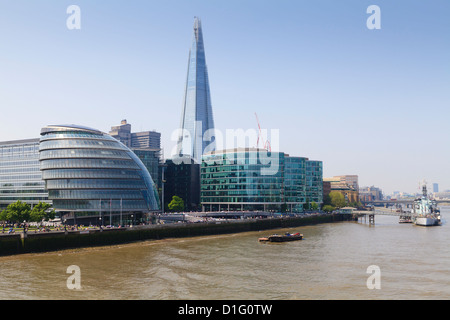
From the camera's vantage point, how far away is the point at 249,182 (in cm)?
15762

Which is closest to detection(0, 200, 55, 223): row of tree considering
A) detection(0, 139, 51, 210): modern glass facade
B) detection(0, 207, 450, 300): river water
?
detection(0, 207, 450, 300): river water

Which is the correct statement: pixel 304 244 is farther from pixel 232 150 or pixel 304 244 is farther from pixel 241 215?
pixel 232 150

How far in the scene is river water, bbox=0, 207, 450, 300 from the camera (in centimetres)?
3912

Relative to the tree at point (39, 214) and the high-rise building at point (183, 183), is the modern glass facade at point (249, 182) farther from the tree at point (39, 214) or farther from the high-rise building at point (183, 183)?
the tree at point (39, 214)

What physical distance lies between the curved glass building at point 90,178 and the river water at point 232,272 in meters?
23.9

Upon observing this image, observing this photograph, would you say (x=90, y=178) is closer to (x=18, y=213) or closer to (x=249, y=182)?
(x=18, y=213)

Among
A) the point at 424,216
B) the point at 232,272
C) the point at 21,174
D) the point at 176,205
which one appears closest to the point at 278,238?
the point at 232,272

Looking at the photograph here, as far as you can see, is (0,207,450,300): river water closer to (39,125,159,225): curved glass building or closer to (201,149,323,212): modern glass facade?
(39,125,159,225): curved glass building

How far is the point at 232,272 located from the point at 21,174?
269 feet

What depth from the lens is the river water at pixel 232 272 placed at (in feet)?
128

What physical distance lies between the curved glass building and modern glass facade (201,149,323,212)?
206 ft
